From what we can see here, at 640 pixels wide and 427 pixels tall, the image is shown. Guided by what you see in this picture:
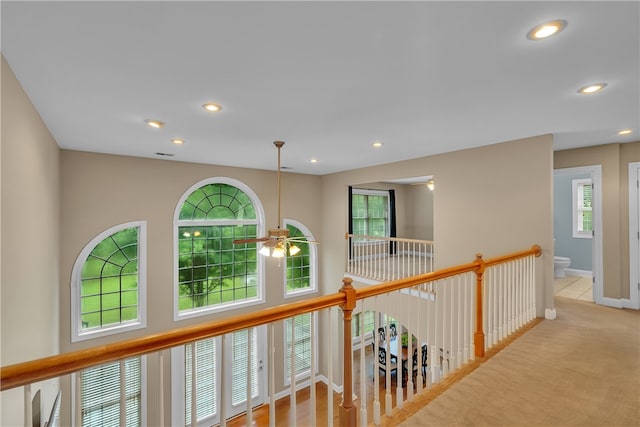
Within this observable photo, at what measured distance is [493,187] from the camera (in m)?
4.10

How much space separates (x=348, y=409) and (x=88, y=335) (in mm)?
4560

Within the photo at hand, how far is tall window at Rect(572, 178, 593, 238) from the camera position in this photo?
6.49 meters

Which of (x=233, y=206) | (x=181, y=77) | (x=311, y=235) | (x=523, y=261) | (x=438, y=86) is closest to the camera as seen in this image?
(x=181, y=77)

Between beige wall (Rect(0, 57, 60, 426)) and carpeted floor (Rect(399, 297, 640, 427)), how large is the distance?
2.78 m

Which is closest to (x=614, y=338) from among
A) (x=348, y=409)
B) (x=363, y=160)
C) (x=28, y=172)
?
(x=348, y=409)

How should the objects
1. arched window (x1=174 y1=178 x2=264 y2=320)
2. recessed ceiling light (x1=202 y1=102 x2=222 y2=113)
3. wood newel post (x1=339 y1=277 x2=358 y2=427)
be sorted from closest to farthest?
wood newel post (x1=339 y1=277 x2=358 y2=427) → recessed ceiling light (x1=202 y1=102 x2=222 y2=113) → arched window (x1=174 y1=178 x2=264 y2=320)

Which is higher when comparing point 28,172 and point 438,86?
point 438,86

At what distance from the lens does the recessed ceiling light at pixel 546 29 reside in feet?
4.91

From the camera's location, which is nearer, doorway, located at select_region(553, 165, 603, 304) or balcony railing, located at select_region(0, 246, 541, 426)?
balcony railing, located at select_region(0, 246, 541, 426)

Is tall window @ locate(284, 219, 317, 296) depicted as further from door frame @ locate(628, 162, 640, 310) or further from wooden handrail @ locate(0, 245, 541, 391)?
door frame @ locate(628, 162, 640, 310)

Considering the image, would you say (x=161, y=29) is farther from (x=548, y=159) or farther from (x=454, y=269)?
(x=548, y=159)

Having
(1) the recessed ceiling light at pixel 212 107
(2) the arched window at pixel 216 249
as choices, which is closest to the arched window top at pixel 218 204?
(2) the arched window at pixel 216 249

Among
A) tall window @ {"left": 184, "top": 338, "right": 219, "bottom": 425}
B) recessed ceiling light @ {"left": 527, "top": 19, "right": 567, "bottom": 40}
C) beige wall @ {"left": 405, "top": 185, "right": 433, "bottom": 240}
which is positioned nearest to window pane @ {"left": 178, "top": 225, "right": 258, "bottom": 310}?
tall window @ {"left": 184, "top": 338, "right": 219, "bottom": 425}

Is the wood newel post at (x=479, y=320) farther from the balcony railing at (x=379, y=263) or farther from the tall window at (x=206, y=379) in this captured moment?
the tall window at (x=206, y=379)
